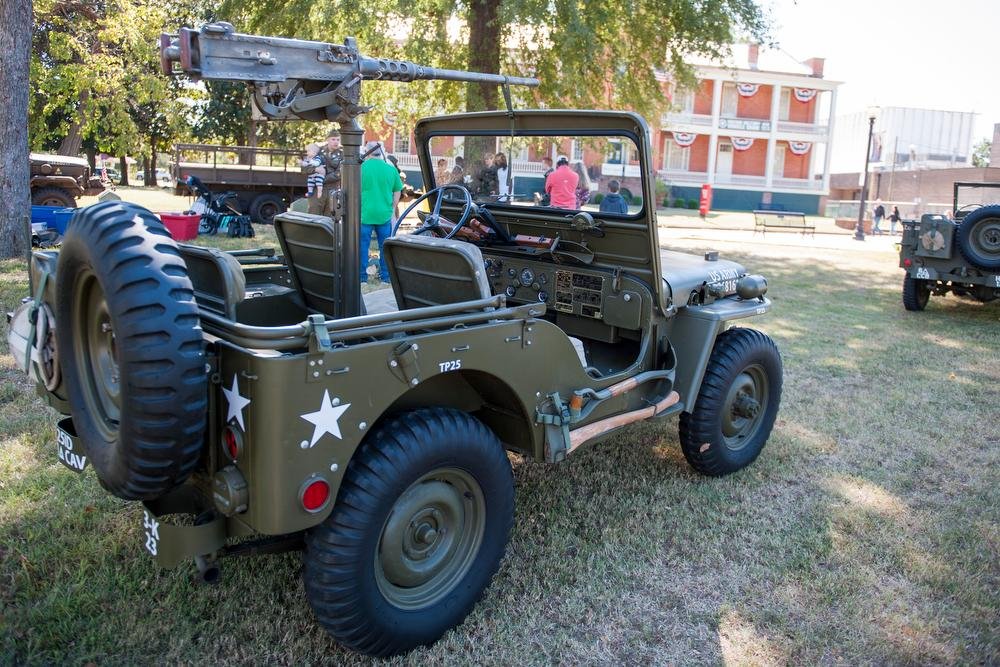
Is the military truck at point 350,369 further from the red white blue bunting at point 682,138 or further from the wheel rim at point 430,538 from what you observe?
the red white blue bunting at point 682,138

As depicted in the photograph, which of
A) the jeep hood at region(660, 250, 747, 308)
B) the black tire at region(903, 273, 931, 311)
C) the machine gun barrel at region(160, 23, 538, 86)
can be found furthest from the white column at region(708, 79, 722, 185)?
the machine gun barrel at region(160, 23, 538, 86)

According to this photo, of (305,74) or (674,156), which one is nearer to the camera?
(305,74)

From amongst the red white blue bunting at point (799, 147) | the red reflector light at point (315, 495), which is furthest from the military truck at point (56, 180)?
the red white blue bunting at point (799, 147)

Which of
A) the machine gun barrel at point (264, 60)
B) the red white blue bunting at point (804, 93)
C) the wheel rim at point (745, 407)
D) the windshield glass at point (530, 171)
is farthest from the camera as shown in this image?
the red white blue bunting at point (804, 93)

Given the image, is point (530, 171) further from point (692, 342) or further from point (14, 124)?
point (14, 124)

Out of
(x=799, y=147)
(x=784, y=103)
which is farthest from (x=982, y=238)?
(x=784, y=103)

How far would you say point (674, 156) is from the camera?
42531 mm

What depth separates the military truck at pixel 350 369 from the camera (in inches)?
89.0

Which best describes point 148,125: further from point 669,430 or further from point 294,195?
point 669,430

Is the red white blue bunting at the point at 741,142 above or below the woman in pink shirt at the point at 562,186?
above

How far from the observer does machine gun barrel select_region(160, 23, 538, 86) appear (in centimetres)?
262

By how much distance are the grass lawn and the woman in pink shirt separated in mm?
1458

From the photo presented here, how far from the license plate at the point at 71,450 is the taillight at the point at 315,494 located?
3.39ft

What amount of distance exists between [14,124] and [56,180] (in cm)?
613
